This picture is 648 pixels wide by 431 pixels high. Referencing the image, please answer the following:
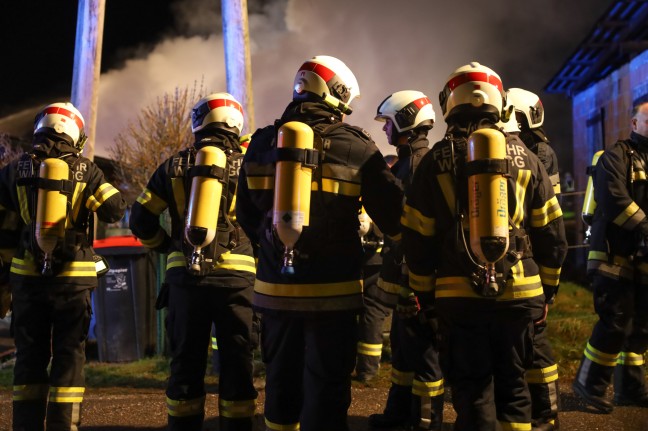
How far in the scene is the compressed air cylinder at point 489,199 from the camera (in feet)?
8.80

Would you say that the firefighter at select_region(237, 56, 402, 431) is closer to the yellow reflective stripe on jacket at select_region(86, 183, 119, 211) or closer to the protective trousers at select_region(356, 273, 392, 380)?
the yellow reflective stripe on jacket at select_region(86, 183, 119, 211)

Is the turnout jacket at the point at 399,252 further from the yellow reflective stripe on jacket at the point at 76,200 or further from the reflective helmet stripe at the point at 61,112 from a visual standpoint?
the reflective helmet stripe at the point at 61,112

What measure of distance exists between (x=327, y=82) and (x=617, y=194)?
7.64ft

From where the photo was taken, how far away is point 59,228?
12.5ft

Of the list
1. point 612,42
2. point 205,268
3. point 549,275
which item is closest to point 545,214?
point 549,275

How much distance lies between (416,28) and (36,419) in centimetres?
1298

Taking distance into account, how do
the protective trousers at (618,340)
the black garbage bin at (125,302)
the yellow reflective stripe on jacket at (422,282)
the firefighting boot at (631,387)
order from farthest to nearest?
the black garbage bin at (125,302), the firefighting boot at (631,387), the protective trousers at (618,340), the yellow reflective stripe on jacket at (422,282)

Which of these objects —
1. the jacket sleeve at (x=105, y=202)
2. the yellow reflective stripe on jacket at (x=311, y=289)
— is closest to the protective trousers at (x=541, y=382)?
the yellow reflective stripe on jacket at (x=311, y=289)

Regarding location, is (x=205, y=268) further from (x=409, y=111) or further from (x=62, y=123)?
(x=409, y=111)

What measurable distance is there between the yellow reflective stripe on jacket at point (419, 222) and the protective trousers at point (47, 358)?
2.16 m

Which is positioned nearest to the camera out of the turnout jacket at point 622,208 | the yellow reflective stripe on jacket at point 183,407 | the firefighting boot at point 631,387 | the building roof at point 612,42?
the yellow reflective stripe on jacket at point 183,407

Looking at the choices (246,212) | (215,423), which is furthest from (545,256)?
(215,423)

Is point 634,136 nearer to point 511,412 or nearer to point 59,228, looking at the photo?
point 511,412

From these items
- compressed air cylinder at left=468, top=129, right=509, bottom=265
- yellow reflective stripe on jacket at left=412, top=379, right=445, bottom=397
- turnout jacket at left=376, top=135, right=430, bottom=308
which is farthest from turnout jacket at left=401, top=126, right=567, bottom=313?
yellow reflective stripe on jacket at left=412, top=379, right=445, bottom=397
